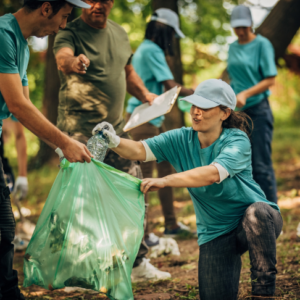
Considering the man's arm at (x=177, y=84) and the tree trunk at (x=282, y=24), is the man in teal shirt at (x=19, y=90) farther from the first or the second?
the tree trunk at (x=282, y=24)

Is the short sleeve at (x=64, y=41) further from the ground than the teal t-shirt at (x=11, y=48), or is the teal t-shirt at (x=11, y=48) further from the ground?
the short sleeve at (x=64, y=41)

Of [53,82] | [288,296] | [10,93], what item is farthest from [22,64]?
[53,82]

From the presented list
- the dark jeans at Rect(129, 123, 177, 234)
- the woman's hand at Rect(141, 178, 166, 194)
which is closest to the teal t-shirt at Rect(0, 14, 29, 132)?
the woman's hand at Rect(141, 178, 166, 194)

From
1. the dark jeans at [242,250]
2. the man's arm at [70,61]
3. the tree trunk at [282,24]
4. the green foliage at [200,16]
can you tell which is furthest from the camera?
the green foliage at [200,16]

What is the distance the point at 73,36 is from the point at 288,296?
7.19 ft

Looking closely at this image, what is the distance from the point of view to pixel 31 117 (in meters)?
1.99

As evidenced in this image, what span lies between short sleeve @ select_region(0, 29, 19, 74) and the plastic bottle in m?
0.56

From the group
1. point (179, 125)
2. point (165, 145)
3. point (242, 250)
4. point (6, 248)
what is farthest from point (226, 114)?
point (179, 125)

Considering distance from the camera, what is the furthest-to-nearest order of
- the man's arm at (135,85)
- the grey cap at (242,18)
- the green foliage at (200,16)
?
the green foliage at (200,16), the grey cap at (242,18), the man's arm at (135,85)

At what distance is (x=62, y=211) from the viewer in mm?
2086

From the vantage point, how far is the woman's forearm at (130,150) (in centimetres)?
233

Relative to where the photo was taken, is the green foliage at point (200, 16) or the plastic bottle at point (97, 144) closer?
the plastic bottle at point (97, 144)

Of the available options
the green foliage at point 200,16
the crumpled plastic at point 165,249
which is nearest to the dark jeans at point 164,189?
the crumpled plastic at point 165,249

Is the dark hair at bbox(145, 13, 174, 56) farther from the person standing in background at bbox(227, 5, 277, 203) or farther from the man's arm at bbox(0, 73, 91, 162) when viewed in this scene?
the man's arm at bbox(0, 73, 91, 162)
